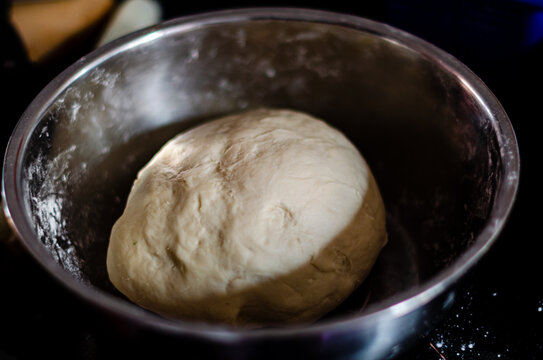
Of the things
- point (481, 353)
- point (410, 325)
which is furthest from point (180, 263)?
point (481, 353)

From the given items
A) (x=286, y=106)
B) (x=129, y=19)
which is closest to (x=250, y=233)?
(x=286, y=106)

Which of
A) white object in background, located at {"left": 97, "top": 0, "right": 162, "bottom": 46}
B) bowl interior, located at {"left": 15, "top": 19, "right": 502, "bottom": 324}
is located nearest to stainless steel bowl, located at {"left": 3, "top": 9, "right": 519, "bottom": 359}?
bowl interior, located at {"left": 15, "top": 19, "right": 502, "bottom": 324}

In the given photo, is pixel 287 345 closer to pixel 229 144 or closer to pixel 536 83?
pixel 229 144

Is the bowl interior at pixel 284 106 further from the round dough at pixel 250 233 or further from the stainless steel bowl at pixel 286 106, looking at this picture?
the round dough at pixel 250 233

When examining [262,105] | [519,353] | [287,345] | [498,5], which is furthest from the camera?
[262,105]

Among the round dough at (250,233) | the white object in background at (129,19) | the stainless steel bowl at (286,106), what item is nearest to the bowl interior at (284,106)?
the stainless steel bowl at (286,106)

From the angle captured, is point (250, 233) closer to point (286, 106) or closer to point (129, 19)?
point (286, 106)
